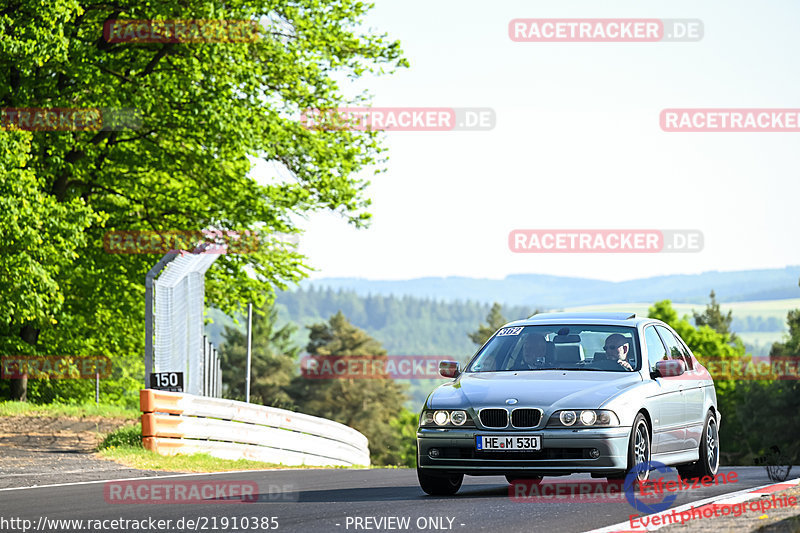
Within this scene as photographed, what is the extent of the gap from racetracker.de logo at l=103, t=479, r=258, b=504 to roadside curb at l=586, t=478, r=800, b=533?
3687 mm

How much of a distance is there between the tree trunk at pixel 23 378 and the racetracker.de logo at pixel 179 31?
822 centimetres

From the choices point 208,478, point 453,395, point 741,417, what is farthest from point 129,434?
point 741,417

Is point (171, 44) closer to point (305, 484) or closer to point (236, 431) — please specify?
point (236, 431)

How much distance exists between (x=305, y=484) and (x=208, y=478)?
1.52 m

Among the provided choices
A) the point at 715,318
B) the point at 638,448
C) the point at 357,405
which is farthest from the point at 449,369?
the point at 715,318

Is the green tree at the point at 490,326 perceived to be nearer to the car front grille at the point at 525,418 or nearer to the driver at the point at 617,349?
the driver at the point at 617,349

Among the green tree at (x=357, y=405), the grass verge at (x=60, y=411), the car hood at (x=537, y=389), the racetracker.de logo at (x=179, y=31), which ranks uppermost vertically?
the racetracker.de logo at (x=179, y=31)

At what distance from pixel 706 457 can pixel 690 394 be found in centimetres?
77

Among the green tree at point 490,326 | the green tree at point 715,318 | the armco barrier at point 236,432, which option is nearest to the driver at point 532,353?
the armco barrier at point 236,432

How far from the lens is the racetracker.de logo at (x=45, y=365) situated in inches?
1118

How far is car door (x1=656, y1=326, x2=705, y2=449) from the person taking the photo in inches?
444

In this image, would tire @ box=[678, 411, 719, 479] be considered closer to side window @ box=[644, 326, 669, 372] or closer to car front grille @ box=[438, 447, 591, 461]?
side window @ box=[644, 326, 669, 372]

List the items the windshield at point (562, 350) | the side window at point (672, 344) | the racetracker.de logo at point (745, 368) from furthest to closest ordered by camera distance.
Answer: the racetracker.de logo at point (745, 368) → the side window at point (672, 344) → the windshield at point (562, 350)

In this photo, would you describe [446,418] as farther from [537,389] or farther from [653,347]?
[653,347]
